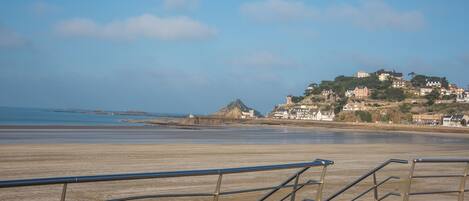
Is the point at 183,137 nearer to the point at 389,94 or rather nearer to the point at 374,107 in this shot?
the point at 374,107

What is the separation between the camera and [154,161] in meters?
17.3

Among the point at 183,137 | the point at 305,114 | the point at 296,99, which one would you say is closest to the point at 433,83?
the point at 296,99

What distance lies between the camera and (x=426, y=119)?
12062 cm

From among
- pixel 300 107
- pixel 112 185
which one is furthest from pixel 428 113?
pixel 112 185

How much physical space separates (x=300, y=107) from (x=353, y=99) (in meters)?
16.8

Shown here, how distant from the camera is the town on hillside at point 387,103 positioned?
408 feet

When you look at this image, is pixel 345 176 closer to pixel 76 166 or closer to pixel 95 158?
pixel 76 166

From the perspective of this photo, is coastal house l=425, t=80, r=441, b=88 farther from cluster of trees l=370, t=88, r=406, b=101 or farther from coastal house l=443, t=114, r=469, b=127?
coastal house l=443, t=114, r=469, b=127

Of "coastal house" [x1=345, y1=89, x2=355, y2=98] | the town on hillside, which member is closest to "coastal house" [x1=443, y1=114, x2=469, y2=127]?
the town on hillside

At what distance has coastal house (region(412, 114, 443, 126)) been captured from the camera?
115m

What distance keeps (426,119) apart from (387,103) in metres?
26.6

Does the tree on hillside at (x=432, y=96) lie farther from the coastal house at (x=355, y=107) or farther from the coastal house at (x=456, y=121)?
the coastal house at (x=456, y=121)

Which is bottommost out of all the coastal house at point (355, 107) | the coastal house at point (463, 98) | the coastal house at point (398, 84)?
the coastal house at point (355, 107)

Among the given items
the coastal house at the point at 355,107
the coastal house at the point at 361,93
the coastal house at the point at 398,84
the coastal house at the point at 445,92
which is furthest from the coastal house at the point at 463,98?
the coastal house at the point at 398,84
